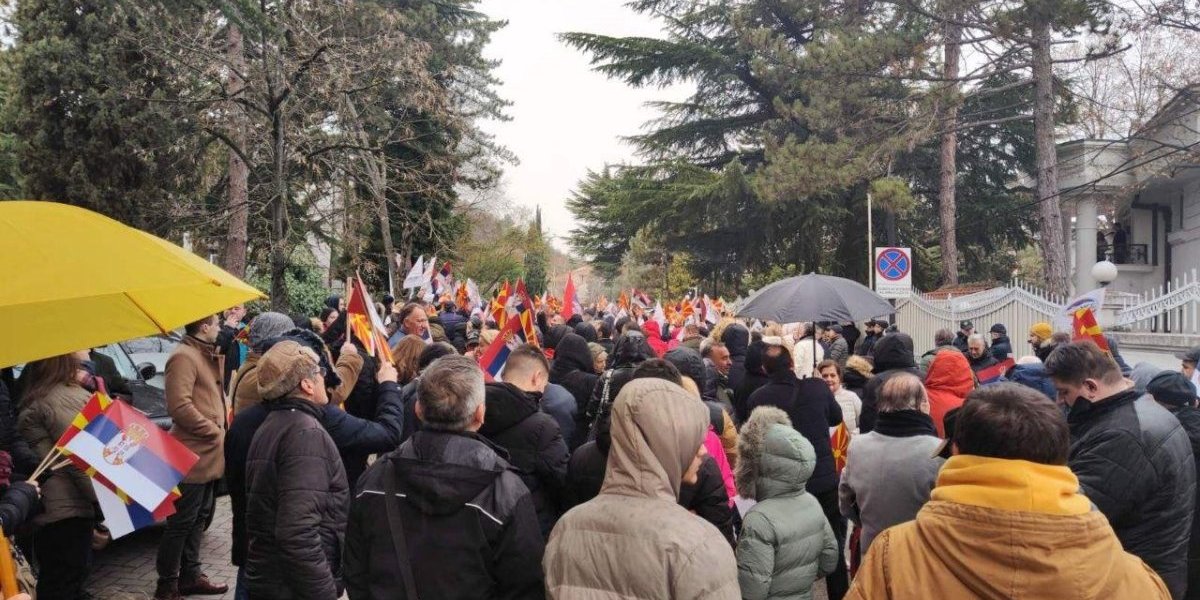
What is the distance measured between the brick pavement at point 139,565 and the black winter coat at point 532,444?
322 cm

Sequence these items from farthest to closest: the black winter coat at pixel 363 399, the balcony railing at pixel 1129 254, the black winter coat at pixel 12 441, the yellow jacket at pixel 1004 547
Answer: the balcony railing at pixel 1129 254
the black winter coat at pixel 363 399
the black winter coat at pixel 12 441
the yellow jacket at pixel 1004 547

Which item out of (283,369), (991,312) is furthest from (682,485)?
(991,312)

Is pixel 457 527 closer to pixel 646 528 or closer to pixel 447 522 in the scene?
pixel 447 522

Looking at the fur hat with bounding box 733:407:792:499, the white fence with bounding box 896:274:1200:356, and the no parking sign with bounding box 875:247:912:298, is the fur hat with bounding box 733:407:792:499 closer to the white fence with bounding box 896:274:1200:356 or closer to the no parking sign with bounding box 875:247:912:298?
the no parking sign with bounding box 875:247:912:298

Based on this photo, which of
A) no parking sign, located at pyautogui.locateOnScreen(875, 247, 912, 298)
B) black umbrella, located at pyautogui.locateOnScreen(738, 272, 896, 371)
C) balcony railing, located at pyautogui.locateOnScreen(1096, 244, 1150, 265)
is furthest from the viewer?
balcony railing, located at pyautogui.locateOnScreen(1096, 244, 1150, 265)

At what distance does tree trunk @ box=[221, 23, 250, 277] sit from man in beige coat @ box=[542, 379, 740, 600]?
1014 centimetres

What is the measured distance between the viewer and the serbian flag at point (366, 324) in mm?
5043

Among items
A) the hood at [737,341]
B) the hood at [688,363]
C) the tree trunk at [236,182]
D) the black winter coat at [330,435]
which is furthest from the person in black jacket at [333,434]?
the tree trunk at [236,182]

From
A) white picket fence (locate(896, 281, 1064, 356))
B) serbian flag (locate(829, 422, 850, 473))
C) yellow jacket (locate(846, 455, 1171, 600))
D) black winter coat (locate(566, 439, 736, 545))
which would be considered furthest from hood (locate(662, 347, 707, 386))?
white picket fence (locate(896, 281, 1064, 356))

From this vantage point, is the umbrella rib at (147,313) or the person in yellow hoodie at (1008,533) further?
the umbrella rib at (147,313)

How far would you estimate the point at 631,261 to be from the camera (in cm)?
5047

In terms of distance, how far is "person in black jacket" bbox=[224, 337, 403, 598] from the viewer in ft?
12.4

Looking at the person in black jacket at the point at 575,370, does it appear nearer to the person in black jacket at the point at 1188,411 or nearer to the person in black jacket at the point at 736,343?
the person in black jacket at the point at 736,343

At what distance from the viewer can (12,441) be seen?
4.16 m
